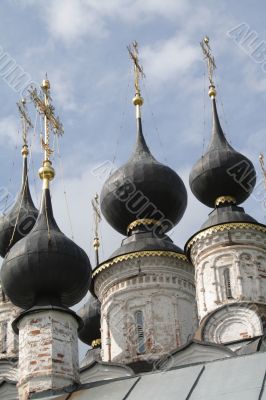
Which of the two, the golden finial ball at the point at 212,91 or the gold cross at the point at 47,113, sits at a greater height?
the golden finial ball at the point at 212,91

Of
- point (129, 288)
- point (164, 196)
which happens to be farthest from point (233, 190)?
point (129, 288)

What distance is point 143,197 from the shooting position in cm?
1478

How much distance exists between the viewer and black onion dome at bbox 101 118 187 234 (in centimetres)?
1480

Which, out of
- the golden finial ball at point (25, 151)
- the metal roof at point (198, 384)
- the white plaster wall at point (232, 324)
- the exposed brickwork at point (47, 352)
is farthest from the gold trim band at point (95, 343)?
the metal roof at point (198, 384)

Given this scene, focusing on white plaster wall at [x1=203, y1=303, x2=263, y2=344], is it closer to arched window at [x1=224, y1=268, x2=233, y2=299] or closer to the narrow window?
arched window at [x1=224, y1=268, x2=233, y2=299]

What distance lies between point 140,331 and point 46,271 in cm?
334

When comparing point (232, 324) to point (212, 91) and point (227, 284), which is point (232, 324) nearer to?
point (227, 284)

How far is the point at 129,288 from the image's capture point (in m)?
14.2

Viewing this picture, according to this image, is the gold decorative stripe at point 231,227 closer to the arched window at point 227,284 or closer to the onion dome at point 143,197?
the arched window at point 227,284

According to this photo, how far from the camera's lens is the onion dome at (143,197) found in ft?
48.6

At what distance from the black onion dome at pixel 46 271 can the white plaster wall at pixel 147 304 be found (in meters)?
2.76

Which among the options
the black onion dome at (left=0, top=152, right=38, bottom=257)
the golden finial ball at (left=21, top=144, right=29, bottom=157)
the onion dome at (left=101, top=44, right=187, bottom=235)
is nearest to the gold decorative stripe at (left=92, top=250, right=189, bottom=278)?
the onion dome at (left=101, top=44, right=187, bottom=235)

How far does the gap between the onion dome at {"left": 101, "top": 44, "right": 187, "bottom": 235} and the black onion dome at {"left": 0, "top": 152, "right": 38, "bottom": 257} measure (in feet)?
5.25

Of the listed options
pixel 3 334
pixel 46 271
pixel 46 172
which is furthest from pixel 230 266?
pixel 3 334
